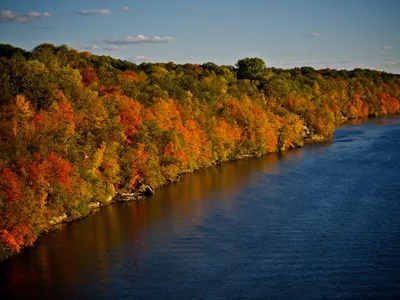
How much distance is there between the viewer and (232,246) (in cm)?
3397

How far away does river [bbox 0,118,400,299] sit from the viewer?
28.0m

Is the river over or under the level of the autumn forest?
under

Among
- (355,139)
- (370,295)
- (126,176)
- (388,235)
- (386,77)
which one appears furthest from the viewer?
(386,77)

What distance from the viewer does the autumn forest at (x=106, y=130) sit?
36.1m

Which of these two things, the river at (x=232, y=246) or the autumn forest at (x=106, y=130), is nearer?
the river at (x=232, y=246)

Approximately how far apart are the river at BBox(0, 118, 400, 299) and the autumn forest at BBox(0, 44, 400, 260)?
225cm

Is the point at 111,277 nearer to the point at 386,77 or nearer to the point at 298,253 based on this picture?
the point at 298,253

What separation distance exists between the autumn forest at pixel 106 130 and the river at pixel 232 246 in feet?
7.38

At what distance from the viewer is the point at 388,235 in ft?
114

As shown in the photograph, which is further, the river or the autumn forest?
the autumn forest

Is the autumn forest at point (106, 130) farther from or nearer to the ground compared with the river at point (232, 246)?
farther from the ground

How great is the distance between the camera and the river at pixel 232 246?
91.8 ft

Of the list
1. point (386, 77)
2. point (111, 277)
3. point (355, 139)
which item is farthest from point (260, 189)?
point (386, 77)

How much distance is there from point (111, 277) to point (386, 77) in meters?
153
